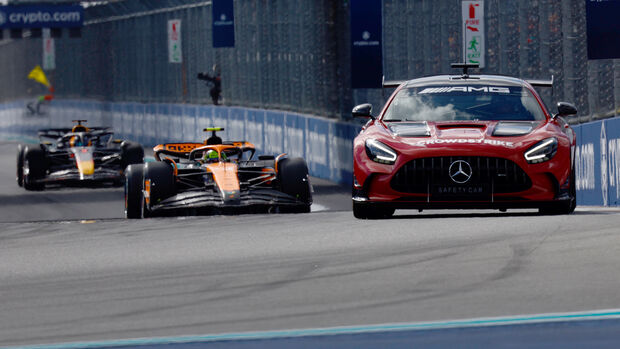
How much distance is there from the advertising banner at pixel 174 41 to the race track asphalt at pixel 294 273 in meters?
26.4

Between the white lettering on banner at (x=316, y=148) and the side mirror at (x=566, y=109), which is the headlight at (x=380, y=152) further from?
the white lettering on banner at (x=316, y=148)

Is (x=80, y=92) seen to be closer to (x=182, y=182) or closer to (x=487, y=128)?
(x=182, y=182)

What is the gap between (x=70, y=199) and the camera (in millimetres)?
23281

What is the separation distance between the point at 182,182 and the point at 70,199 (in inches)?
268

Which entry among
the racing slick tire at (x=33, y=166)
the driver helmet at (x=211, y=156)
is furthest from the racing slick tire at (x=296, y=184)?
the racing slick tire at (x=33, y=166)

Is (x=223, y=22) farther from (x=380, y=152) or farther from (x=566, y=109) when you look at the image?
(x=380, y=152)

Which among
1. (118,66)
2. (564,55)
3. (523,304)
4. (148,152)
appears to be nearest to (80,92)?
(118,66)

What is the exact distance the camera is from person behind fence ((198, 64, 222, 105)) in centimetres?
3812

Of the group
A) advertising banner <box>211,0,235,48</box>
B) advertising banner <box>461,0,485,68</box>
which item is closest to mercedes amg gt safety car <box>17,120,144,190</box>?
advertising banner <box>461,0,485,68</box>

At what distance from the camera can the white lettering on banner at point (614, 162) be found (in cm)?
1597

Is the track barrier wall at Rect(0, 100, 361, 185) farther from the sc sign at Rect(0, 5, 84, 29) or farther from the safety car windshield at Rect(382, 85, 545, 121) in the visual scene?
the safety car windshield at Rect(382, 85, 545, 121)

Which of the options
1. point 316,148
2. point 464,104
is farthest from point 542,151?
point 316,148

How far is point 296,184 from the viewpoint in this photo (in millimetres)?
16688

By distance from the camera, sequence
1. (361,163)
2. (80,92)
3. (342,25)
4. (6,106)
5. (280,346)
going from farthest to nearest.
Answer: (6,106) < (80,92) < (342,25) < (361,163) < (280,346)
